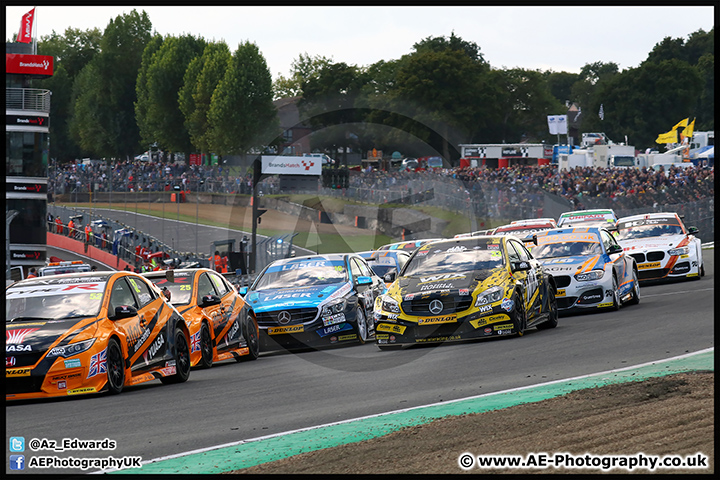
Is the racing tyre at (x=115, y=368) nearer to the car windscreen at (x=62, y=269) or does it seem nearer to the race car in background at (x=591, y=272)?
the race car in background at (x=591, y=272)

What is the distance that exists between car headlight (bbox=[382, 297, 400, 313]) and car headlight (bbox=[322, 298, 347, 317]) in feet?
5.62

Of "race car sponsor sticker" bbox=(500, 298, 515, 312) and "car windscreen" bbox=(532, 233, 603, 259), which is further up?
"car windscreen" bbox=(532, 233, 603, 259)

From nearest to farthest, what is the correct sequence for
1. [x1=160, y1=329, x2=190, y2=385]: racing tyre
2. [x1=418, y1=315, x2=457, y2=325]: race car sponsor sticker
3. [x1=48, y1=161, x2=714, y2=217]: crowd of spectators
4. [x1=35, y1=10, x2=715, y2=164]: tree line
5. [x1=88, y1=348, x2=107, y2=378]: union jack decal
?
[x1=88, y1=348, x2=107, y2=378]: union jack decal, [x1=160, y1=329, x2=190, y2=385]: racing tyre, [x1=418, y1=315, x2=457, y2=325]: race car sponsor sticker, [x1=48, y1=161, x2=714, y2=217]: crowd of spectators, [x1=35, y1=10, x2=715, y2=164]: tree line

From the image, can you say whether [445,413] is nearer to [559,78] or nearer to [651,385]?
[651,385]

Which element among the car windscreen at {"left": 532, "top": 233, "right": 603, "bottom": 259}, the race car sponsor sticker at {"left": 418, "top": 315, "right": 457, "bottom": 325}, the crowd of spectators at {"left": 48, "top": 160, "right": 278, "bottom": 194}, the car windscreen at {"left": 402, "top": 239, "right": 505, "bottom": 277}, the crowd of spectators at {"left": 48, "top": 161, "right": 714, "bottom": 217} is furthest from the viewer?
the crowd of spectators at {"left": 48, "top": 160, "right": 278, "bottom": 194}

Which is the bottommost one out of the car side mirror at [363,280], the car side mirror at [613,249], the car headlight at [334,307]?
the car headlight at [334,307]

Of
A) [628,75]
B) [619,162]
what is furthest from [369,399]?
[628,75]

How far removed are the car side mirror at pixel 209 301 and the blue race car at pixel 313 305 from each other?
154cm

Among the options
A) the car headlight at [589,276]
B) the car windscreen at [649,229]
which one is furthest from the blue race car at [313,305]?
the car windscreen at [649,229]

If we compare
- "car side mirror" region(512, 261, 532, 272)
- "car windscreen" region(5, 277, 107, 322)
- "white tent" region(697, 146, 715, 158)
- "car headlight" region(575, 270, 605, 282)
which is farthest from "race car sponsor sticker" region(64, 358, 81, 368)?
"white tent" region(697, 146, 715, 158)

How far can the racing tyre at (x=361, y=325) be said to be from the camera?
16848mm

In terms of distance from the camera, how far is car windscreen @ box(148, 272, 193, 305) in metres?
14.6

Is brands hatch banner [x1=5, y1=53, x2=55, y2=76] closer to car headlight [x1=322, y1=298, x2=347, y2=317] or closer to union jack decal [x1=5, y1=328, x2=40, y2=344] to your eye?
car headlight [x1=322, y1=298, x2=347, y2=317]

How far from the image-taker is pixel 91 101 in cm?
11444
